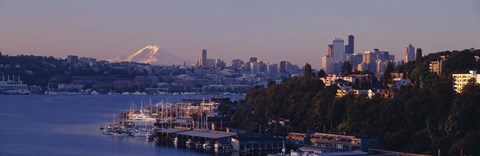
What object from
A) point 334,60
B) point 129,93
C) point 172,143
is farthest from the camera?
point 129,93

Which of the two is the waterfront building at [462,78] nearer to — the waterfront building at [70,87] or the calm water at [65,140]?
the calm water at [65,140]

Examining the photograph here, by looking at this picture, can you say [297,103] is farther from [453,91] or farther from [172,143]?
[453,91]

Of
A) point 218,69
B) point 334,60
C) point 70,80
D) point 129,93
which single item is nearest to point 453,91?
point 334,60

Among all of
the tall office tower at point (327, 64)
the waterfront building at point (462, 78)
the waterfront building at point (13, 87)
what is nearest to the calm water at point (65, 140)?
the waterfront building at point (462, 78)

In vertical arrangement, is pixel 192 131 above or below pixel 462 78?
below

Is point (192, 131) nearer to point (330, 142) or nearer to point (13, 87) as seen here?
point (330, 142)

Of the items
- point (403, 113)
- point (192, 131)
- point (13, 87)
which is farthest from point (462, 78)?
point (13, 87)

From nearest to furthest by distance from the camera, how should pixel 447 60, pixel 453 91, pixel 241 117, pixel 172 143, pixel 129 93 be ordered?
pixel 453 91 < pixel 172 143 < pixel 447 60 < pixel 241 117 < pixel 129 93
